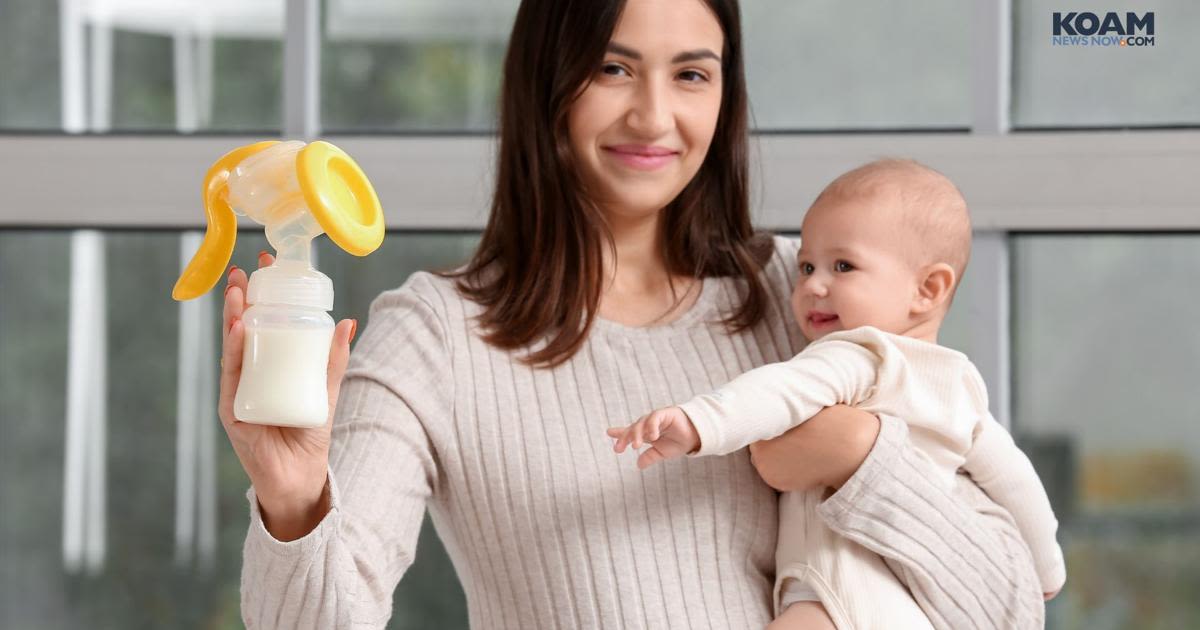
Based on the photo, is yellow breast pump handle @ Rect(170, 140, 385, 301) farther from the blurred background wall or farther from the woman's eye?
the blurred background wall

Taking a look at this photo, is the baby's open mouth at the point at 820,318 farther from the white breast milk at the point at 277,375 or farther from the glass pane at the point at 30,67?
the glass pane at the point at 30,67

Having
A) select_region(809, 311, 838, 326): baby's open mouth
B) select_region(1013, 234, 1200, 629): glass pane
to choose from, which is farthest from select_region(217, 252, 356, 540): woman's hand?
select_region(1013, 234, 1200, 629): glass pane

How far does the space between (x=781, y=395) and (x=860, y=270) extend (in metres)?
0.21

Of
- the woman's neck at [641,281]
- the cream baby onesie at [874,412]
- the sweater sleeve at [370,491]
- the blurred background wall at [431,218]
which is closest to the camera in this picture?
the sweater sleeve at [370,491]

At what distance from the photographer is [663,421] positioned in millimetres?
1138

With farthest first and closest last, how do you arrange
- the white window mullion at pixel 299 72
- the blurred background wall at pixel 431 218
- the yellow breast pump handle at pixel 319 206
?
the white window mullion at pixel 299 72 < the blurred background wall at pixel 431 218 < the yellow breast pump handle at pixel 319 206

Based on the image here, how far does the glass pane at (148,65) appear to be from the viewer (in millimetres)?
1956

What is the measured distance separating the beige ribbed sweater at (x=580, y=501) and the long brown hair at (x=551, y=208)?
0.04 m

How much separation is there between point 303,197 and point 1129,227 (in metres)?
1.22

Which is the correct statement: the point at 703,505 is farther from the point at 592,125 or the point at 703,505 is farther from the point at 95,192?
the point at 95,192

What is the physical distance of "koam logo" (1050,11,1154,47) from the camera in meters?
1.78

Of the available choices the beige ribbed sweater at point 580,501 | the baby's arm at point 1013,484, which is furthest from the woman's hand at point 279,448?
the baby's arm at point 1013,484

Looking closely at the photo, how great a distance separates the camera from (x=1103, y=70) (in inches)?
70.6

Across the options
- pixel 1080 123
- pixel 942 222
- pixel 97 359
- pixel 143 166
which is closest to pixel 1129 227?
pixel 1080 123
